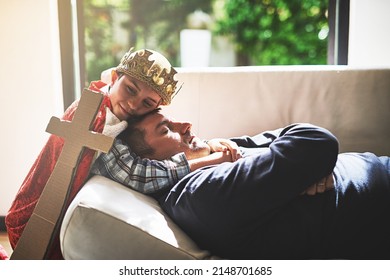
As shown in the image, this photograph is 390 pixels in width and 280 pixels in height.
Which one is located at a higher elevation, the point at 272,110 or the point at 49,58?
the point at 49,58

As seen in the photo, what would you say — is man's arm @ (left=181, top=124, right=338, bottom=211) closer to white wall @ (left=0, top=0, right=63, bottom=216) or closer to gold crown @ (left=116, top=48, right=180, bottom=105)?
gold crown @ (left=116, top=48, right=180, bottom=105)

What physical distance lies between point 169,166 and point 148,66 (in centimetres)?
24

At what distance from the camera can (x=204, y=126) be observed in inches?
53.5

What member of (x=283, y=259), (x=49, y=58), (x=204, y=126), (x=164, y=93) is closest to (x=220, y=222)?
(x=283, y=259)

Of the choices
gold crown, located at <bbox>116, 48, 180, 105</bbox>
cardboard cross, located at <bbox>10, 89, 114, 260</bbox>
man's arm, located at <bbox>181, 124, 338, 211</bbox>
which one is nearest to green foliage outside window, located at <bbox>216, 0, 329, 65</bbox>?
gold crown, located at <bbox>116, 48, 180, 105</bbox>

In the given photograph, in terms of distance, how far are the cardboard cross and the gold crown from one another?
0.13 metres

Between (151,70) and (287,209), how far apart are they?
17.7 inches

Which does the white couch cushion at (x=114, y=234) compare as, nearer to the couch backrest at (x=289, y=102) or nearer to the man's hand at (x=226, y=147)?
the man's hand at (x=226, y=147)

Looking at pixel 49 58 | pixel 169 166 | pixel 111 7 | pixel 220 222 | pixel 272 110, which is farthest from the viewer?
pixel 111 7

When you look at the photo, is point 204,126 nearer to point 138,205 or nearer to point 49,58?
point 138,205

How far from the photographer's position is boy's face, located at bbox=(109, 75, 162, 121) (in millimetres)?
991

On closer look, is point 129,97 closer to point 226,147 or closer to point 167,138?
point 167,138

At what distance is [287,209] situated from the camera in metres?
0.84

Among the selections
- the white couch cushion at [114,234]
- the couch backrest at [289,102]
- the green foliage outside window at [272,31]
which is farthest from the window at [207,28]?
the white couch cushion at [114,234]
